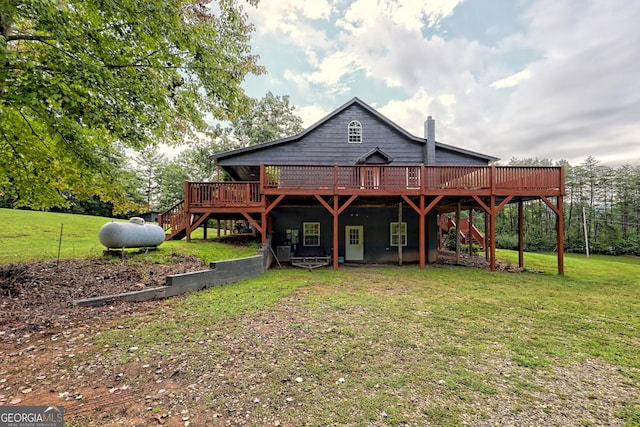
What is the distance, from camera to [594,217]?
35.1m

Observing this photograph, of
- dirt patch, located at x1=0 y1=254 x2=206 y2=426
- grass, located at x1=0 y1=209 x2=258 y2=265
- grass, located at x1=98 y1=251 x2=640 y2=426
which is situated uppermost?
grass, located at x1=0 y1=209 x2=258 y2=265

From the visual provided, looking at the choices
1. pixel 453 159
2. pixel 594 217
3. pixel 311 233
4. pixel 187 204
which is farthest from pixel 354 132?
pixel 594 217

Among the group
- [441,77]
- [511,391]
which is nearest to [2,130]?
[511,391]

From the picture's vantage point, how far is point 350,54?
1605 centimetres

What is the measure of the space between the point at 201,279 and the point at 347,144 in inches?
380

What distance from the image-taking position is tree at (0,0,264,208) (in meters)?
4.38

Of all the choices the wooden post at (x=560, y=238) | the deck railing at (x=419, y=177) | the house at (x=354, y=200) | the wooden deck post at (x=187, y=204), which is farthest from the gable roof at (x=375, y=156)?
the wooden deck post at (x=187, y=204)

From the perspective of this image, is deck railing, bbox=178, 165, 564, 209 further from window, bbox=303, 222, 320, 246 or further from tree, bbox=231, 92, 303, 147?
tree, bbox=231, 92, 303, 147

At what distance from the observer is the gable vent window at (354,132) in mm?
13586

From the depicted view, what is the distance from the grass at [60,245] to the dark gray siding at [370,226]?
332cm

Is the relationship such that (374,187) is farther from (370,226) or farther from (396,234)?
(396,234)

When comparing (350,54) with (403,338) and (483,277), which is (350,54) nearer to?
(483,277)

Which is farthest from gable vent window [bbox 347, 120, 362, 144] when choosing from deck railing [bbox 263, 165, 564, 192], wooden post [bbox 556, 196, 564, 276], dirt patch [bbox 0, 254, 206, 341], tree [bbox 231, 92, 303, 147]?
tree [bbox 231, 92, 303, 147]

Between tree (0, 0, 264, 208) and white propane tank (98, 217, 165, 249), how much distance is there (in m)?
1.20
